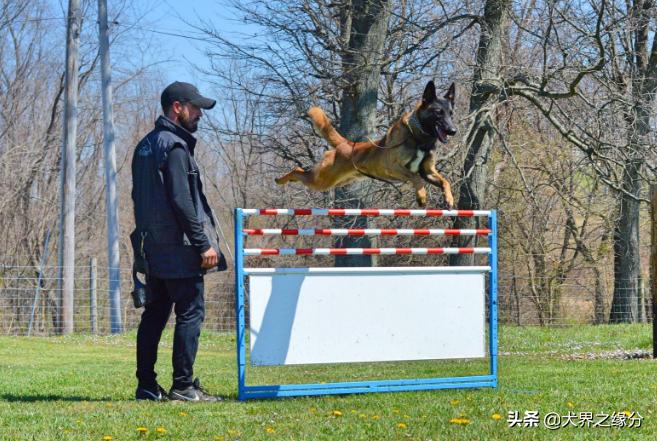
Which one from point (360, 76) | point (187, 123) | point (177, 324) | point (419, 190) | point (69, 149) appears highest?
point (360, 76)

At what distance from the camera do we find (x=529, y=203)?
61.6 ft

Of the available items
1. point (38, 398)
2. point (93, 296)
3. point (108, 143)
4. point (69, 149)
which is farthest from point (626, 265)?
point (38, 398)

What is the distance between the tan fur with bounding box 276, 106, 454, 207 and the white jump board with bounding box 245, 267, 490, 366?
2.34ft

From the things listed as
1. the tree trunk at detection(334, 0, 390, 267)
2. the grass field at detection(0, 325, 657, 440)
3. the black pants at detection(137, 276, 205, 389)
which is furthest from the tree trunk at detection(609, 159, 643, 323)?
the black pants at detection(137, 276, 205, 389)

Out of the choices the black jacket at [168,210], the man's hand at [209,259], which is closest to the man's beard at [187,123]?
the black jacket at [168,210]

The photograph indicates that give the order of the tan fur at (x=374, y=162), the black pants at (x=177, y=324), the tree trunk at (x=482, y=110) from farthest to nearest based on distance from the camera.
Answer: the tree trunk at (x=482, y=110), the tan fur at (x=374, y=162), the black pants at (x=177, y=324)

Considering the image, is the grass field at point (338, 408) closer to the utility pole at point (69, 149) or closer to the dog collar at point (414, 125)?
the dog collar at point (414, 125)

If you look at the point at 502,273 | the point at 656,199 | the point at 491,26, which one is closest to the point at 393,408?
the point at 656,199

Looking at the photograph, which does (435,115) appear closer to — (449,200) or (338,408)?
(449,200)

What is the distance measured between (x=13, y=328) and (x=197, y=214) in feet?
42.3

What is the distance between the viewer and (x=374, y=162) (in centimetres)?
695

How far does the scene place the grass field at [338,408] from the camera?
15.3 feet

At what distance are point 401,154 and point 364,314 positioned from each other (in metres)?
1.34

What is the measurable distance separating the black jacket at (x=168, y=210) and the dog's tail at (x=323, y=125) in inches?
56.3
